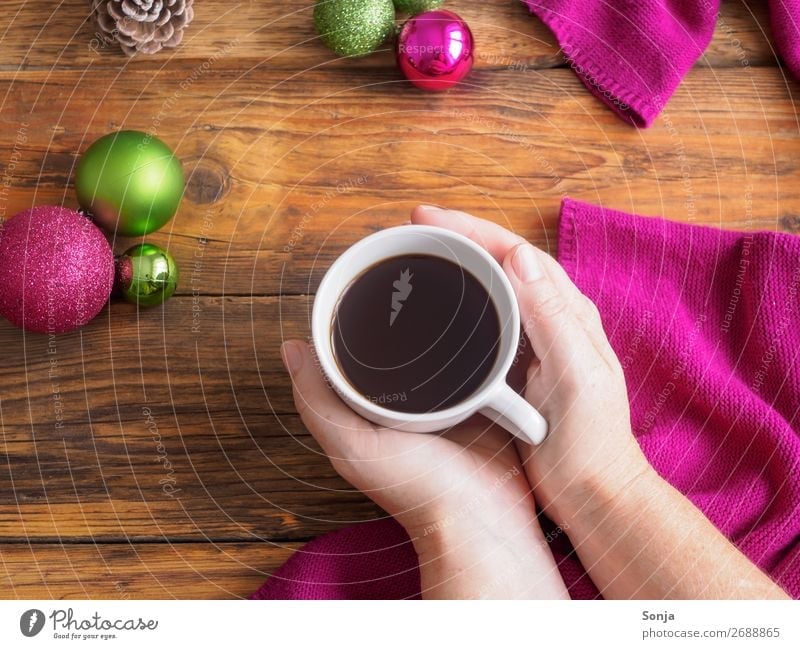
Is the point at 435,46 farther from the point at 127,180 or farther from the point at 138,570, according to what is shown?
the point at 138,570

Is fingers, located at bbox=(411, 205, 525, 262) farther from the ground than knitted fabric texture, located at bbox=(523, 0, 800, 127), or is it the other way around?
knitted fabric texture, located at bbox=(523, 0, 800, 127)

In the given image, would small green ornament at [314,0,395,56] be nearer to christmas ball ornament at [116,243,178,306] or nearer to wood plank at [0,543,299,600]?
christmas ball ornament at [116,243,178,306]

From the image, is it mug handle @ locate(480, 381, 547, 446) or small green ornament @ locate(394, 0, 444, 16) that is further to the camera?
small green ornament @ locate(394, 0, 444, 16)

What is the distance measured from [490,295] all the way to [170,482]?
26cm

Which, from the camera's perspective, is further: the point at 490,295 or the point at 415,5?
the point at 415,5

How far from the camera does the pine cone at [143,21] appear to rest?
22.0 inches

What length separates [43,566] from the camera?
1.85 ft

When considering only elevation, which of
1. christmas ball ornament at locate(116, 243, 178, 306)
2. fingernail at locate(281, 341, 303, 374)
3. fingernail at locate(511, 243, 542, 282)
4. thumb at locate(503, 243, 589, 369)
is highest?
fingernail at locate(511, 243, 542, 282)

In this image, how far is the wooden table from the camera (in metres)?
0.57

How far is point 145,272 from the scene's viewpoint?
21.3 inches

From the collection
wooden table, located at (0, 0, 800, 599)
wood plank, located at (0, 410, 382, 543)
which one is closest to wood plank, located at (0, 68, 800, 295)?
wooden table, located at (0, 0, 800, 599)

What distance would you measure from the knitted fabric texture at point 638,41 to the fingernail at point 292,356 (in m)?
0.29

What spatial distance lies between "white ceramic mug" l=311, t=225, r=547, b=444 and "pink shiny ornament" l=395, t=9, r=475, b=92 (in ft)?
0.50

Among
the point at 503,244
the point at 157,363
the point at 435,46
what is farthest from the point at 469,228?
the point at 157,363
